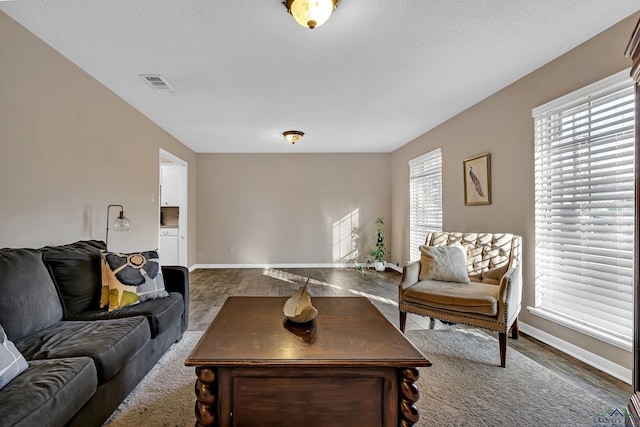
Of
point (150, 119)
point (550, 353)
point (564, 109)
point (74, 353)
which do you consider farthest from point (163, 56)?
point (550, 353)

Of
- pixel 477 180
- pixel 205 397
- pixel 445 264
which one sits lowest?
pixel 205 397

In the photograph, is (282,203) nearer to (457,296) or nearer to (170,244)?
(170,244)

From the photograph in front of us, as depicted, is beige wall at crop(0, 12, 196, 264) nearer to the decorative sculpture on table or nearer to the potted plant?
the decorative sculpture on table

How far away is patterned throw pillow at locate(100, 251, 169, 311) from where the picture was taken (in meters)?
2.27

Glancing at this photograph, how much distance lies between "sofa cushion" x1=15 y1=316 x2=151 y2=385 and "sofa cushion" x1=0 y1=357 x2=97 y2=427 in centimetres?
8

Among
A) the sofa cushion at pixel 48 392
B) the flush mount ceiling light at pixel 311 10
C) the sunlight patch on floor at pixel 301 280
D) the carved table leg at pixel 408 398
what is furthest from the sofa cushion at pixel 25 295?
the sunlight patch on floor at pixel 301 280

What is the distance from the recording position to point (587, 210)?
248 cm

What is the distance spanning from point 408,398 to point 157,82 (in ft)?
11.6

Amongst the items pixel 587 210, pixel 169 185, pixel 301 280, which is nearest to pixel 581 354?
pixel 587 210

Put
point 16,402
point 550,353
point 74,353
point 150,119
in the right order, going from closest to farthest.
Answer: point 16,402, point 74,353, point 550,353, point 150,119

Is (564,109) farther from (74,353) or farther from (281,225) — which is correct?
(281,225)

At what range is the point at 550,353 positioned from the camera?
2590 mm

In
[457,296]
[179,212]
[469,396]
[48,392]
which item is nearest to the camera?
[48,392]

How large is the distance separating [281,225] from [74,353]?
205 inches
